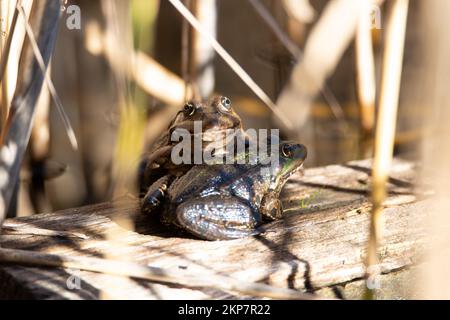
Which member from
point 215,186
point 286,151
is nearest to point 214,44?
point 286,151

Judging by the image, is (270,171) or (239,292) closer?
(239,292)

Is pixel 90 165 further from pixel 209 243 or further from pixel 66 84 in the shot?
pixel 209 243

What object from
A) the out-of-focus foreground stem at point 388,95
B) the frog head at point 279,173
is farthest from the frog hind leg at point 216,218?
the out-of-focus foreground stem at point 388,95

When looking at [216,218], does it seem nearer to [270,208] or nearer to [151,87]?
[270,208]

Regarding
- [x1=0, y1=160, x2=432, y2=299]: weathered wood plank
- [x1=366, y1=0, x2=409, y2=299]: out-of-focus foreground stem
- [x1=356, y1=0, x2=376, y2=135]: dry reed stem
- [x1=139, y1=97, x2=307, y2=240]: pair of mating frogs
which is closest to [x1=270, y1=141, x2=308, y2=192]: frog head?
[x1=139, y1=97, x2=307, y2=240]: pair of mating frogs

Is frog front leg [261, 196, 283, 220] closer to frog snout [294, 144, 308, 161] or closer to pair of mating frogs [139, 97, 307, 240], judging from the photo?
pair of mating frogs [139, 97, 307, 240]
